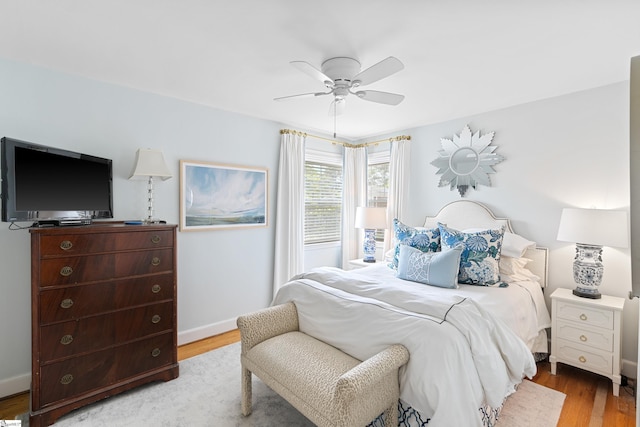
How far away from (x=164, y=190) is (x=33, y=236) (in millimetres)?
1156

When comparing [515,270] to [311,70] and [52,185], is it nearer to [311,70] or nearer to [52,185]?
[311,70]

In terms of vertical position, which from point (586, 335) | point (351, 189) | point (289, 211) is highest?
point (351, 189)

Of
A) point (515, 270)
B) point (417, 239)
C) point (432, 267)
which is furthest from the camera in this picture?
point (417, 239)

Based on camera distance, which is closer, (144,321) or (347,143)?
(144,321)

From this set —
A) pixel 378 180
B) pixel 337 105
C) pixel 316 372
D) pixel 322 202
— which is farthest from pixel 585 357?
pixel 322 202

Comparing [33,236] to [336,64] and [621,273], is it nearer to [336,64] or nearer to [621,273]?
[336,64]

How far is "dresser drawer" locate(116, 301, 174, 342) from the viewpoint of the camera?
2326 mm

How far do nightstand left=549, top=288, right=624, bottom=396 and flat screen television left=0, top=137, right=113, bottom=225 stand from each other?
12.7 feet

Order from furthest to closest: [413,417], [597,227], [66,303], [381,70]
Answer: [597,227]
[66,303]
[381,70]
[413,417]

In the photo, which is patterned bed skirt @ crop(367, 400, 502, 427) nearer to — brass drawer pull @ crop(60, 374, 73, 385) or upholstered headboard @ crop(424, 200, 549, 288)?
upholstered headboard @ crop(424, 200, 549, 288)

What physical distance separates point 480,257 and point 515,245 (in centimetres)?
58

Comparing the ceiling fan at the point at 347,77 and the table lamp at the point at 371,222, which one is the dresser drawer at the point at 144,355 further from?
the table lamp at the point at 371,222

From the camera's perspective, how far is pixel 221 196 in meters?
3.42

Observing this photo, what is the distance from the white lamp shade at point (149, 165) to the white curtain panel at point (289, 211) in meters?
1.46
